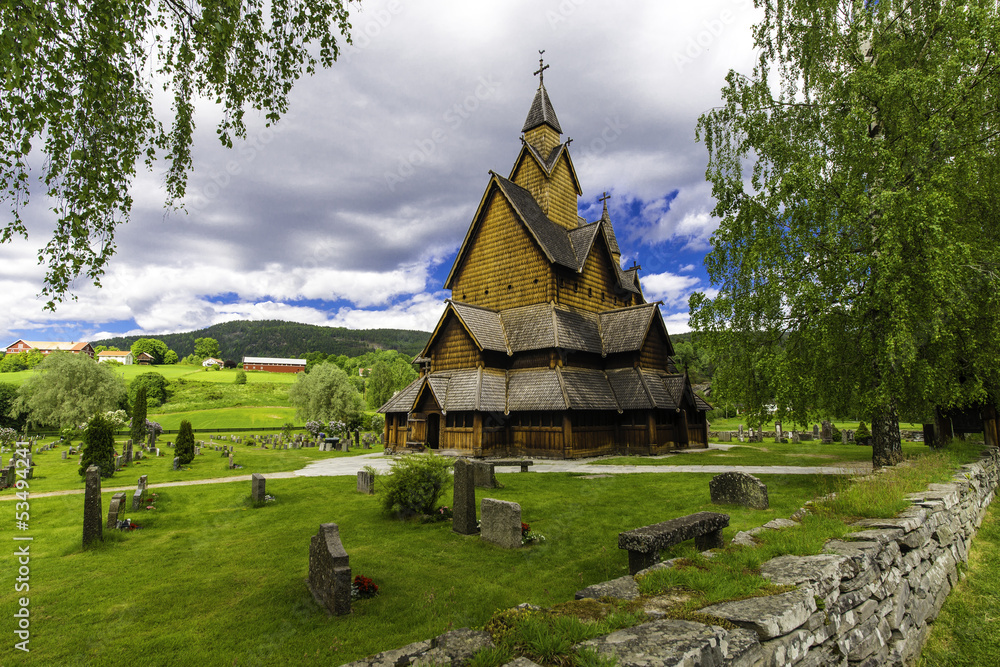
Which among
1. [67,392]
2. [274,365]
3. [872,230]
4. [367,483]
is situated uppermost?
[274,365]

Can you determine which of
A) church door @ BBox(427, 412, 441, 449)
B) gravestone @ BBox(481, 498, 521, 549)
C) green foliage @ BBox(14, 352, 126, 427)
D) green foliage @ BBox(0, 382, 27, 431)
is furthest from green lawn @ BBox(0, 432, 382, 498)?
green foliage @ BBox(0, 382, 27, 431)

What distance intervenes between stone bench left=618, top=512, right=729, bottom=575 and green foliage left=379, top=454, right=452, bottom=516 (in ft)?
17.5

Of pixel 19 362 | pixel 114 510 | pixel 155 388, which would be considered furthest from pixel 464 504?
pixel 19 362

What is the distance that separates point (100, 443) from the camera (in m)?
17.8

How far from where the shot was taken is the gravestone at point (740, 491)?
11.1 metres

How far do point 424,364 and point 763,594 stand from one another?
1013 inches

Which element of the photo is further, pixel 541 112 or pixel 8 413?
pixel 8 413

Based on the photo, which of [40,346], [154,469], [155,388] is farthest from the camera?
[40,346]

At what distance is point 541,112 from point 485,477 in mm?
27683

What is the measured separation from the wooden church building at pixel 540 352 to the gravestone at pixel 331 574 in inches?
643

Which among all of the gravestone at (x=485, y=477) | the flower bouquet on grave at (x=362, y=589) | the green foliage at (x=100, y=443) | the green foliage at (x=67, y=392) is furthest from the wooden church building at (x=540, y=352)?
the green foliage at (x=67, y=392)

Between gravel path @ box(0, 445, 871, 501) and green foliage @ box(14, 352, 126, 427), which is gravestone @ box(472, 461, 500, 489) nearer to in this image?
gravel path @ box(0, 445, 871, 501)

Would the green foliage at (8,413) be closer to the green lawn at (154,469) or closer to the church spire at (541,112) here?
the green lawn at (154,469)

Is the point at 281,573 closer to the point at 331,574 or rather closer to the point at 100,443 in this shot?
the point at 331,574
